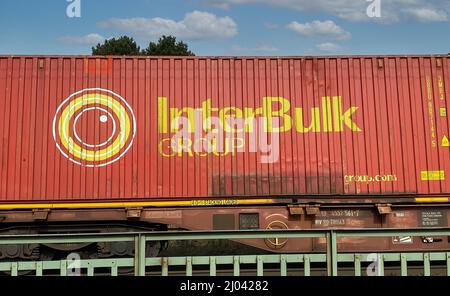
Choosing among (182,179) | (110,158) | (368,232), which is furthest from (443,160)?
(110,158)

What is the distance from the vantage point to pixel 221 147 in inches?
336

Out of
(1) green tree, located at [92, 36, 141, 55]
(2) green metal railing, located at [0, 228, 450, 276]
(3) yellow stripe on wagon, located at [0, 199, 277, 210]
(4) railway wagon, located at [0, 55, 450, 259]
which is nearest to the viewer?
(2) green metal railing, located at [0, 228, 450, 276]

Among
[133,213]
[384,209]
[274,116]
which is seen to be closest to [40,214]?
[133,213]

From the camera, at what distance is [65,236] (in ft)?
16.1

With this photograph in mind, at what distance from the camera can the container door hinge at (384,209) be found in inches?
329

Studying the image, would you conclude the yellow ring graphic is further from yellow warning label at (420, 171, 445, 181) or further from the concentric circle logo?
yellow warning label at (420, 171, 445, 181)

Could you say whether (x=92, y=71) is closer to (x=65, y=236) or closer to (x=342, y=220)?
(x=65, y=236)

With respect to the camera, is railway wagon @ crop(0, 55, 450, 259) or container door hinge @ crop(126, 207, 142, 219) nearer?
container door hinge @ crop(126, 207, 142, 219)

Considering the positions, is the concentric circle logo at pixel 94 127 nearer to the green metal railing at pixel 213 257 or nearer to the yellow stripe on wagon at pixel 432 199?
the green metal railing at pixel 213 257

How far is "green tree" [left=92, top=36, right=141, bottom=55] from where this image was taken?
129 ft

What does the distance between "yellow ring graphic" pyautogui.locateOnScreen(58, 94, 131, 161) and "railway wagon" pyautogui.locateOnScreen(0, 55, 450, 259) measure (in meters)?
0.02

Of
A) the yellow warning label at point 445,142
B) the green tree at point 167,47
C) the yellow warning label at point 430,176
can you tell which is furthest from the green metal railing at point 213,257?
the green tree at point 167,47

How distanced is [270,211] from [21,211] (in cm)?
470

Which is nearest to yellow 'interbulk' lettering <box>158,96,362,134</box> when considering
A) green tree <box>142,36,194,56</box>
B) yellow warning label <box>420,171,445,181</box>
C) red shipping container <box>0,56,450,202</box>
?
red shipping container <box>0,56,450,202</box>
